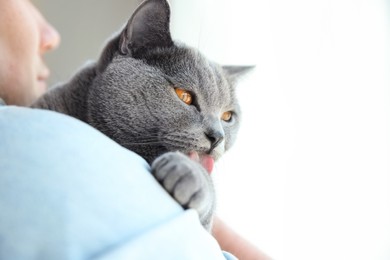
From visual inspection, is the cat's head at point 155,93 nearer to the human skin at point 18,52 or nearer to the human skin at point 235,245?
the human skin at point 18,52

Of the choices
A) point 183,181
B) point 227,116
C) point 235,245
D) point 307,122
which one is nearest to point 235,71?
point 227,116

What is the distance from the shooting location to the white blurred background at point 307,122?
1167 millimetres

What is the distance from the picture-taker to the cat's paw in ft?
1.99

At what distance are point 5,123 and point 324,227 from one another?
93cm

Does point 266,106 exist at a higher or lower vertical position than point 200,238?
lower

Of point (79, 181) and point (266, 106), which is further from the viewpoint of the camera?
point (266, 106)

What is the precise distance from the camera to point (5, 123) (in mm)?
576

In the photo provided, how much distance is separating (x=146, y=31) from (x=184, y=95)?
0.52 feet

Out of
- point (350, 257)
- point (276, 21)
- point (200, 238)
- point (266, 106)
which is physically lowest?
point (350, 257)

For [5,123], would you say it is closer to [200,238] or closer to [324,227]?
[200,238]

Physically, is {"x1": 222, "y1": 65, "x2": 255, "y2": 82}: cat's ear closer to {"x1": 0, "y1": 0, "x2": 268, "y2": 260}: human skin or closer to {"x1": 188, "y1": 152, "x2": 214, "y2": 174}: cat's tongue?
{"x1": 188, "y1": 152, "x2": 214, "y2": 174}: cat's tongue

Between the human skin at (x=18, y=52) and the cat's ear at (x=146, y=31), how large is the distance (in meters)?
0.26

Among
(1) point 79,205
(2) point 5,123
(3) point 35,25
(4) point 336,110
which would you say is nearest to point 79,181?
(1) point 79,205

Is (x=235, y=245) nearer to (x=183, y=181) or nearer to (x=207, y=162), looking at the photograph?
(x=207, y=162)
